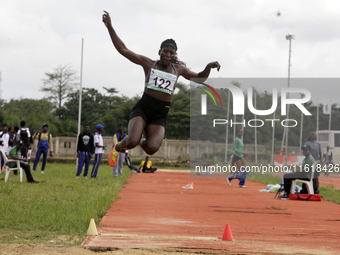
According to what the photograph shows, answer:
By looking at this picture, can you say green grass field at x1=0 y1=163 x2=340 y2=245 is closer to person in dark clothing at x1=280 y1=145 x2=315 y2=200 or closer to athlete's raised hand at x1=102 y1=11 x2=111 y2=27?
athlete's raised hand at x1=102 y1=11 x2=111 y2=27

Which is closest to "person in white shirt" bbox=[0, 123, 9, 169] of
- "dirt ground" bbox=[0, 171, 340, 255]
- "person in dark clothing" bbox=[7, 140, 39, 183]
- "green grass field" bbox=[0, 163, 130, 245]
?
"person in dark clothing" bbox=[7, 140, 39, 183]

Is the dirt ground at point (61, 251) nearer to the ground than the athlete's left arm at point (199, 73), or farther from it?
nearer to the ground

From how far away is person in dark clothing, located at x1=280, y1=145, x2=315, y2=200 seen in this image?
11.2 metres

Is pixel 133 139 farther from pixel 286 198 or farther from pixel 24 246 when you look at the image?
pixel 286 198

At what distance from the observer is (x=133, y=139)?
18.5ft

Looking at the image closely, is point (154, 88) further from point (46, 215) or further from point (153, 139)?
point (46, 215)

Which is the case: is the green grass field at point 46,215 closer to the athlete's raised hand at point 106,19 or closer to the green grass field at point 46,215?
the green grass field at point 46,215

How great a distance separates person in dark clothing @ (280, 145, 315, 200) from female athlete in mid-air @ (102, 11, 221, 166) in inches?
247

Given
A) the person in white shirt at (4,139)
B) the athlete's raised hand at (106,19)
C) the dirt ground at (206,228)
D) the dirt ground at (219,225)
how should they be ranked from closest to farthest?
the dirt ground at (206,228) → the dirt ground at (219,225) → the athlete's raised hand at (106,19) → the person in white shirt at (4,139)

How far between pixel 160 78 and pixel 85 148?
30.1 ft

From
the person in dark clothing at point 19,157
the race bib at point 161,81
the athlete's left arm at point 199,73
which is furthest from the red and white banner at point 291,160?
the race bib at point 161,81

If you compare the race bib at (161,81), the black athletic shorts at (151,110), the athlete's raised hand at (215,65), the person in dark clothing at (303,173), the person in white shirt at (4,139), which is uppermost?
the athlete's raised hand at (215,65)

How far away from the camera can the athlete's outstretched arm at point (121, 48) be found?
18.5ft

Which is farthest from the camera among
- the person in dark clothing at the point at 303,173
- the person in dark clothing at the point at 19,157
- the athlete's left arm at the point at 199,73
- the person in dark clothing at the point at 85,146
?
the person in dark clothing at the point at 85,146
